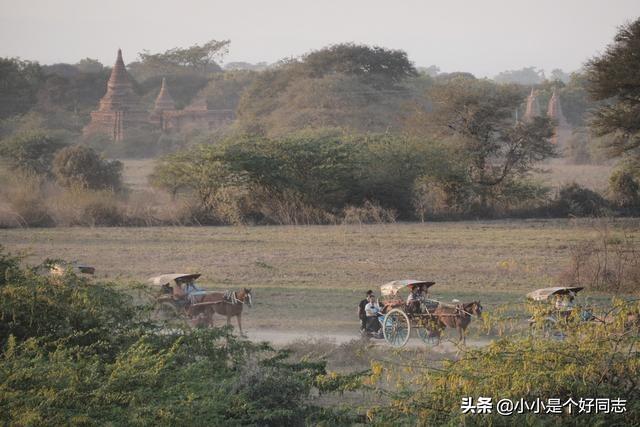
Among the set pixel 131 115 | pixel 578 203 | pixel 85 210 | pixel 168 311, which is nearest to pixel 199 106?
pixel 131 115

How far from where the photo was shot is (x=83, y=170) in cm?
3034

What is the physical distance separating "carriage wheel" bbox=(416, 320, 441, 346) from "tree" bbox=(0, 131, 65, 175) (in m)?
23.0

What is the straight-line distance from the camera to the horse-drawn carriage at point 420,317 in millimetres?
11891

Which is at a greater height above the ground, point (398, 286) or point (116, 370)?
point (116, 370)

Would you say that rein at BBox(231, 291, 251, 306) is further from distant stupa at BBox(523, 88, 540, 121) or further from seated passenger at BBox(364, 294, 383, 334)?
distant stupa at BBox(523, 88, 540, 121)

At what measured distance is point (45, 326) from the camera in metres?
9.34

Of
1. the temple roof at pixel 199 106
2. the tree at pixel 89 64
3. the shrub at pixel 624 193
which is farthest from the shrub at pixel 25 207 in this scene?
the tree at pixel 89 64

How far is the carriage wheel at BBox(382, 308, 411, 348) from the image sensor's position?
1220 cm

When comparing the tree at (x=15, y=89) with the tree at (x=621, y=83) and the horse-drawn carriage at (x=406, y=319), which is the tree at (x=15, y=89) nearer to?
the tree at (x=621, y=83)

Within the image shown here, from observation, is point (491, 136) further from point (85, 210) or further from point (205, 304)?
point (205, 304)

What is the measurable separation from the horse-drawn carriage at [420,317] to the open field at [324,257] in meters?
1.10

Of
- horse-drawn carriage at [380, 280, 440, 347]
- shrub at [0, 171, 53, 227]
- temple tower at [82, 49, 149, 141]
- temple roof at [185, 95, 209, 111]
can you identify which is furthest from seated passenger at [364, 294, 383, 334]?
temple roof at [185, 95, 209, 111]

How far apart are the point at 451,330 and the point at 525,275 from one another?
410 centimetres

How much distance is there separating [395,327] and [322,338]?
3.12 feet
